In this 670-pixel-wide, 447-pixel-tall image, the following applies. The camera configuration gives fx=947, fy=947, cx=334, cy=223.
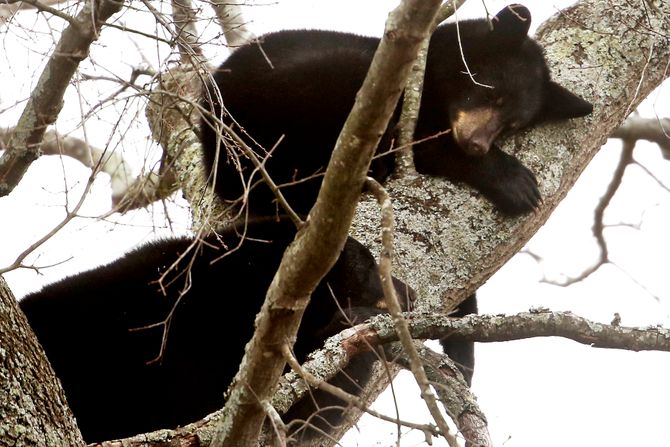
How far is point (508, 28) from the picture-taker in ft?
21.1

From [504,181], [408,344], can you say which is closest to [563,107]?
[504,181]

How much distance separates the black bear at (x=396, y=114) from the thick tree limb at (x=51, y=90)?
1395 mm

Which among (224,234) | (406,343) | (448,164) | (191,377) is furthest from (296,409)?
(406,343)

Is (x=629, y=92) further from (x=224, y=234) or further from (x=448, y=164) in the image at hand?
(x=224, y=234)

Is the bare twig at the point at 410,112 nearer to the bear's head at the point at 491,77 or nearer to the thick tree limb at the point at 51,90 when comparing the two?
the bear's head at the point at 491,77

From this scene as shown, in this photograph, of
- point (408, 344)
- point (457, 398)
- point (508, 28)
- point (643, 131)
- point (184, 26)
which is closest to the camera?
point (408, 344)

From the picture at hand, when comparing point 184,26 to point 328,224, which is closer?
point 328,224

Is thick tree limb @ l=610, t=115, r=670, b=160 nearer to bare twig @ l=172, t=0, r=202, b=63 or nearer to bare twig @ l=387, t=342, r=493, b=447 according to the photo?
bare twig @ l=172, t=0, r=202, b=63

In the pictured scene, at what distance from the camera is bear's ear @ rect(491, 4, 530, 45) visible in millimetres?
6359

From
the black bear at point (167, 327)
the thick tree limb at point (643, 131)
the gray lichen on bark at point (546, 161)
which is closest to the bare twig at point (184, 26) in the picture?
the black bear at point (167, 327)

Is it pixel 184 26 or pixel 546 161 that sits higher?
pixel 546 161

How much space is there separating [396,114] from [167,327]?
2043mm

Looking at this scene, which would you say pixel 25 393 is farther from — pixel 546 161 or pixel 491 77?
pixel 491 77

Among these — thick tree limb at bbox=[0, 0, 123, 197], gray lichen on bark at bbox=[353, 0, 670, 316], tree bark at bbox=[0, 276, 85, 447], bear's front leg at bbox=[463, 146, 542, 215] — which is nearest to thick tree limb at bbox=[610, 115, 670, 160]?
gray lichen on bark at bbox=[353, 0, 670, 316]
